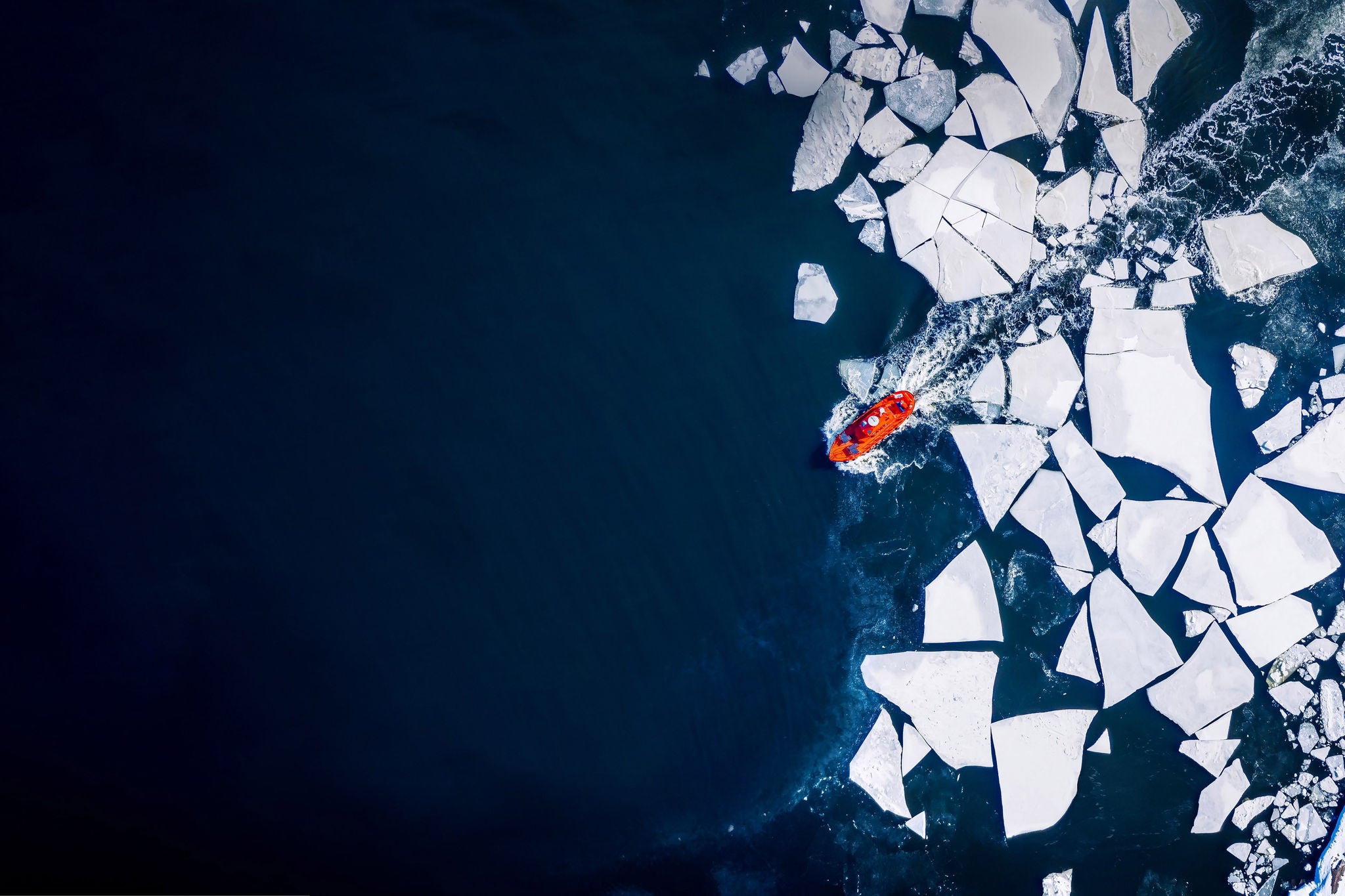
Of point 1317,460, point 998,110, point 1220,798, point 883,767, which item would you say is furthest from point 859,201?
point 1220,798

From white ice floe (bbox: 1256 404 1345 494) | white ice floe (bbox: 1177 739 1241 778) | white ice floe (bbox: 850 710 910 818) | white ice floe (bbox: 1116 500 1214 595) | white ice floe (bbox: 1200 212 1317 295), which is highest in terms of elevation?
white ice floe (bbox: 1200 212 1317 295)

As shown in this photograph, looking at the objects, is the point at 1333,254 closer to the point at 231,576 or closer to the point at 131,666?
the point at 231,576

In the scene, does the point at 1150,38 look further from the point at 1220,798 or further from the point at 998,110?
the point at 1220,798

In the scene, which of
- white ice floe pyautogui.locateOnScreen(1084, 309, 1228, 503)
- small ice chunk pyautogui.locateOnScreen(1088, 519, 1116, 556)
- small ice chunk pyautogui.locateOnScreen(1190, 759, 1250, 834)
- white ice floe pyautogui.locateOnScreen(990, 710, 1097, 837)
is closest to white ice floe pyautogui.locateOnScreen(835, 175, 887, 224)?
white ice floe pyautogui.locateOnScreen(1084, 309, 1228, 503)

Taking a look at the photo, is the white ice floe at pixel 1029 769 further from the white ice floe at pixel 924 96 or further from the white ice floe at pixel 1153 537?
the white ice floe at pixel 924 96

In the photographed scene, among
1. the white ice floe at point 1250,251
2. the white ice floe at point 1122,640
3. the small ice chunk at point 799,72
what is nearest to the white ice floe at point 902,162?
the small ice chunk at point 799,72

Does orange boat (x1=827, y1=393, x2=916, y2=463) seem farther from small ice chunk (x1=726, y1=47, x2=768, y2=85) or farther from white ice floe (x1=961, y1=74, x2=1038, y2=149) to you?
small ice chunk (x1=726, y1=47, x2=768, y2=85)

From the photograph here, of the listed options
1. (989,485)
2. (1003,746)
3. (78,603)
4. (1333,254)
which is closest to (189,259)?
(78,603)
